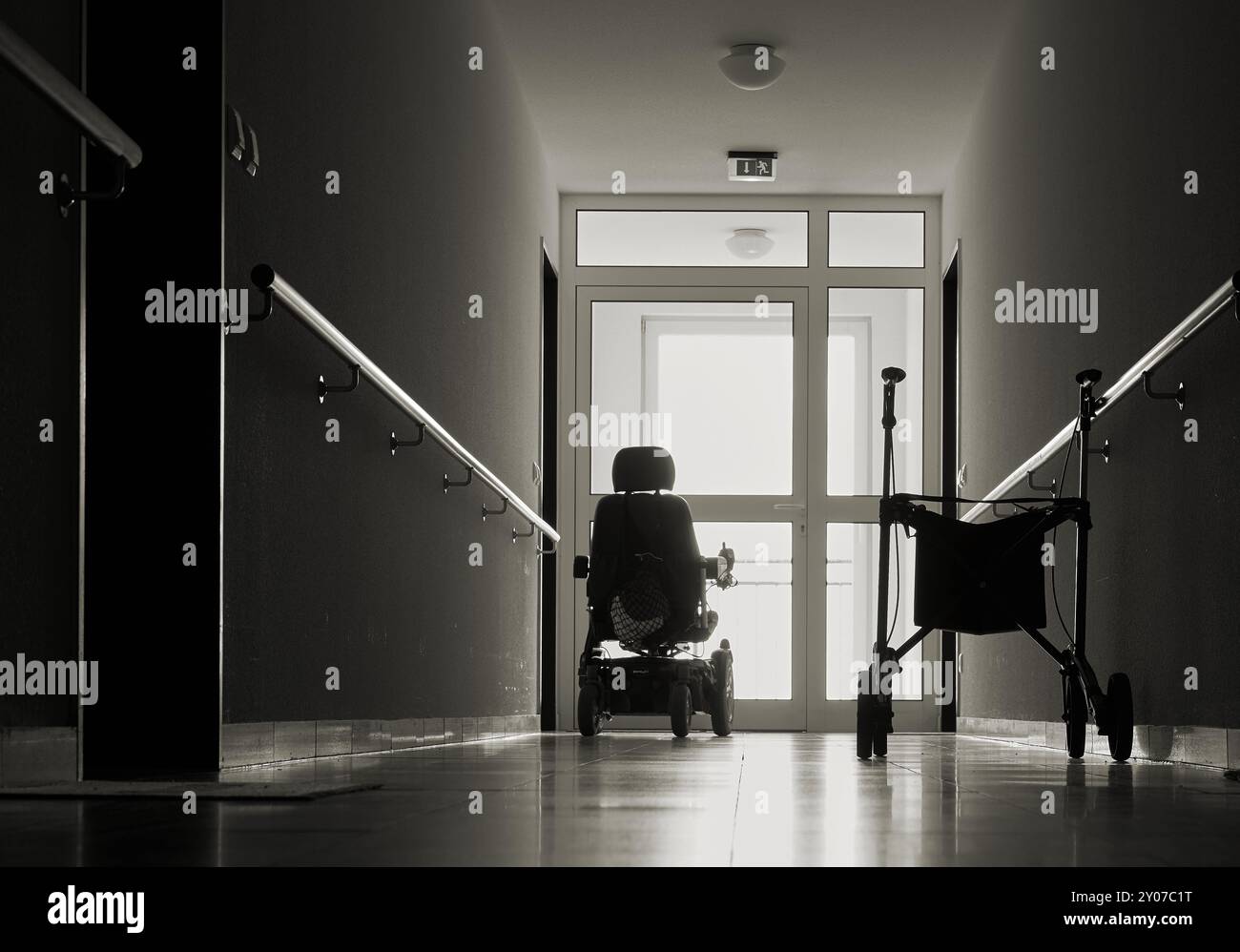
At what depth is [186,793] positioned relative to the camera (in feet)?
6.01

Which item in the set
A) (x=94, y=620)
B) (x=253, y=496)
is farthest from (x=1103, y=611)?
(x=94, y=620)

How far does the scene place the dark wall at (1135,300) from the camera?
2.88 metres

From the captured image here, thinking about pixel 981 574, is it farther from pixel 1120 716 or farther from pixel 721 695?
pixel 721 695

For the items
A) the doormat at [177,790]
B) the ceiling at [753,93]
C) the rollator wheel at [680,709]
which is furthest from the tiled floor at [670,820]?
the ceiling at [753,93]

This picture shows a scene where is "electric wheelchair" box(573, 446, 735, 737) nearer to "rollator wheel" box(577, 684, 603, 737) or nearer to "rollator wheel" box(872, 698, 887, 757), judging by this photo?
"rollator wheel" box(577, 684, 603, 737)

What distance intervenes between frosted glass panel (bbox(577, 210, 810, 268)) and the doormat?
593 cm

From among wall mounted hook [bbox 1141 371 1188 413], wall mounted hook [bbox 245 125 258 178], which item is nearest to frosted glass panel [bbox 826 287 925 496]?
wall mounted hook [bbox 1141 371 1188 413]

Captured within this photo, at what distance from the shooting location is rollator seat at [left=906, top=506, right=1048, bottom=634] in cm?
329

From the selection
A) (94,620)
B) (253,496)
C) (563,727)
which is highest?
(253,496)

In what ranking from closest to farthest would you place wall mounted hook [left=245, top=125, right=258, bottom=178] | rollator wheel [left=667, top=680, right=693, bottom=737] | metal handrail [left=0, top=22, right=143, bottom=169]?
metal handrail [left=0, top=22, right=143, bottom=169] < wall mounted hook [left=245, top=125, right=258, bottom=178] < rollator wheel [left=667, top=680, right=693, bottom=737]

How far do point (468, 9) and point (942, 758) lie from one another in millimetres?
3053

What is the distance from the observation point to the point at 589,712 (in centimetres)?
558

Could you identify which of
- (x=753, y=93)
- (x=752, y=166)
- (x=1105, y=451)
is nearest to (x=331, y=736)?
(x=1105, y=451)
